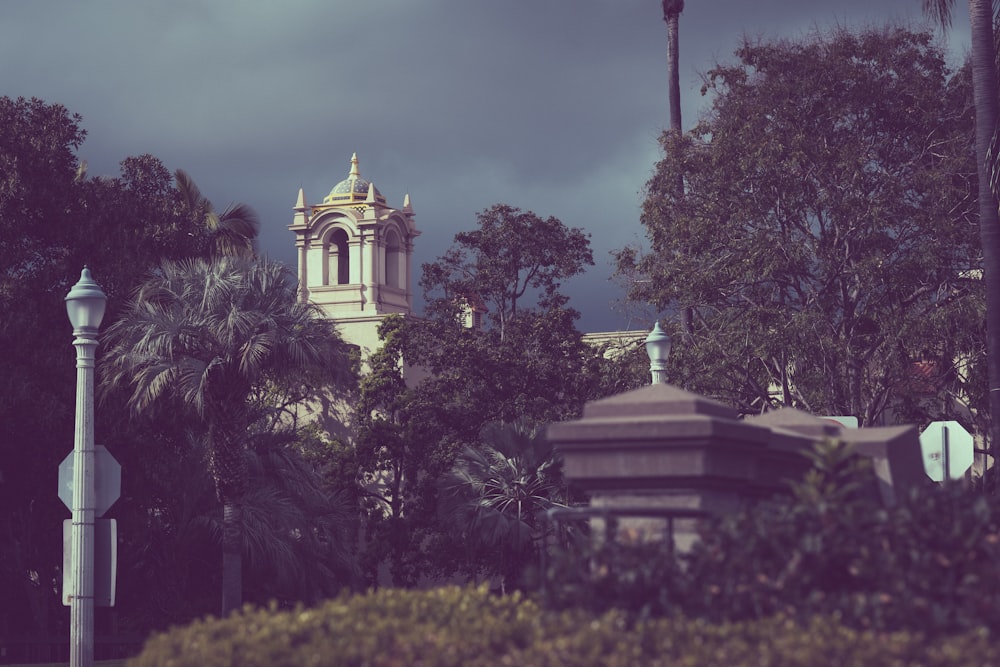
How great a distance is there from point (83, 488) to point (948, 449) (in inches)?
354

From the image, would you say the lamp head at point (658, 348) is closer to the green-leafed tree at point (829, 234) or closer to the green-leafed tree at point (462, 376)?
the green-leafed tree at point (829, 234)

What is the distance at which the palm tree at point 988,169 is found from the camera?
2134cm

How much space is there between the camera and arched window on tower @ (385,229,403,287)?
216 ft

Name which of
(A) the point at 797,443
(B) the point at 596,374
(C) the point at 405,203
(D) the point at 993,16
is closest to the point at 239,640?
(A) the point at 797,443

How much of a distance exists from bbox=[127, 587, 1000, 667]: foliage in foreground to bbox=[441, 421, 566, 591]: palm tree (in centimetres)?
3082

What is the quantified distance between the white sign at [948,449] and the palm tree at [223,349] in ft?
49.4

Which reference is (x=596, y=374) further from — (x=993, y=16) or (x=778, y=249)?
(x=993, y=16)

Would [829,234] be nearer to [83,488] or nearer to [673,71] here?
[673,71]

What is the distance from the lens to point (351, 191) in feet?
221

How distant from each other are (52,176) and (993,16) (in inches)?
716

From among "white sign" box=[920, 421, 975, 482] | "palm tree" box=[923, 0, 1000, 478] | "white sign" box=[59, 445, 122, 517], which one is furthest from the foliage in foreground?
"palm tree" box=[923, 0, 1000, 478]

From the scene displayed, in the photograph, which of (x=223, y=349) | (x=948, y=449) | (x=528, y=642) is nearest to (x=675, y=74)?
(x=223, y=349)

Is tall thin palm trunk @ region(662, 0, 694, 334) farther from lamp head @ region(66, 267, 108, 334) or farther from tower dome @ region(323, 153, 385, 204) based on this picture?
tower dome @ region(323, 153, 385, 204)

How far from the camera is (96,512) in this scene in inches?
579
